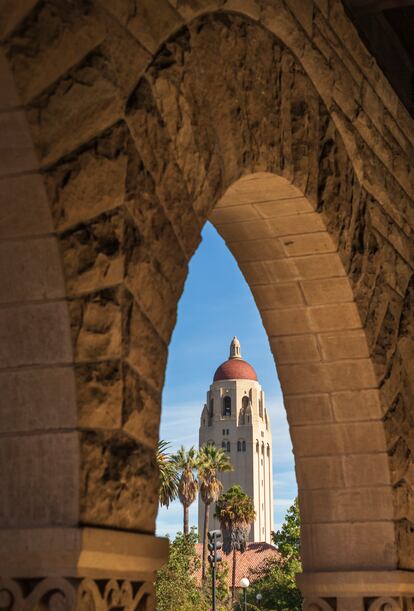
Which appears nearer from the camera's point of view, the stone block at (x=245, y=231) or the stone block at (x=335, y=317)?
the stone block at (x=245, y=231)

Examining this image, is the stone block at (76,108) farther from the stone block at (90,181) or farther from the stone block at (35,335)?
the stone block at (35,335)

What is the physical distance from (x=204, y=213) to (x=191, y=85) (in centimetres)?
38

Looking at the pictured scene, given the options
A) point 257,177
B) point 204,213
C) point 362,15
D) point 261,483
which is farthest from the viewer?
point 261,483

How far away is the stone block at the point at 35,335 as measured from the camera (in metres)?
2.04

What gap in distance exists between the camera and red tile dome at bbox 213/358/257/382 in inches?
3922

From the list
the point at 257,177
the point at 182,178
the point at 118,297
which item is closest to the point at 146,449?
the point at 118,297

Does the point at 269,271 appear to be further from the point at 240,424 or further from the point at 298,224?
the point at 240,424

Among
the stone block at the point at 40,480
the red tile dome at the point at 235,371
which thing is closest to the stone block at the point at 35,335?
the stone block at the point at 40,480

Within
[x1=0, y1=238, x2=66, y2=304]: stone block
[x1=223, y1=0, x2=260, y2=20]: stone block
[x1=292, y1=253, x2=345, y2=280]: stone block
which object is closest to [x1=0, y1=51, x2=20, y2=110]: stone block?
[x1=0, y1=238, x2=66, y2=304]: stone block

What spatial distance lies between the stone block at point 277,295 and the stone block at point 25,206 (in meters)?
2.32

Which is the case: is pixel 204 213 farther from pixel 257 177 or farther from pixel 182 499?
pixel 182 499

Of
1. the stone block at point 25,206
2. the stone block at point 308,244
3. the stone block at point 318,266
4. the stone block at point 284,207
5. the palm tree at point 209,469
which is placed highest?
the palm tree at point 209,469

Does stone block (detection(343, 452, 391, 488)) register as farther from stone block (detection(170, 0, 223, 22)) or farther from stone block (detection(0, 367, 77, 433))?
stone block (detection(0, 367, 77, 433))

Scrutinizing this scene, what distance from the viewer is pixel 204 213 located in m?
2.74
